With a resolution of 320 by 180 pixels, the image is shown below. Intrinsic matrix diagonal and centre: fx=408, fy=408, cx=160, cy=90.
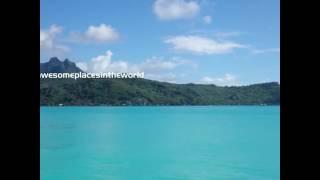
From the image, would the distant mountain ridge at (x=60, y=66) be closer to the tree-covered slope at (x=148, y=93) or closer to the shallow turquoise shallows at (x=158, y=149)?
the tree-covered slope at (x=148, y=93)

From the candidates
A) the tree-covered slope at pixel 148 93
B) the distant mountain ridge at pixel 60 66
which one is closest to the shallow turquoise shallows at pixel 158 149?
the tree-covered slope at pixel 148 93

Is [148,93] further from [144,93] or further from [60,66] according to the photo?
[60,66]

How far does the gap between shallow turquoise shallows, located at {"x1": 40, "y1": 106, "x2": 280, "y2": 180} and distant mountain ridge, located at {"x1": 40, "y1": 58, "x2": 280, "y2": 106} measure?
5.72 ft

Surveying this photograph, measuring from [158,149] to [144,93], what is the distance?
12117mm

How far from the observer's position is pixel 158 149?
23094 mm

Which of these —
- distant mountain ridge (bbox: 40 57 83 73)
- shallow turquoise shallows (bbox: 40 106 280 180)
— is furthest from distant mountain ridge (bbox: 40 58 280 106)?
shallow turquoise shallows (bbox: 40 106 280 180)

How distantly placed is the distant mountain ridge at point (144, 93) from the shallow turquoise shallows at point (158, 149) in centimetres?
Answer: 174

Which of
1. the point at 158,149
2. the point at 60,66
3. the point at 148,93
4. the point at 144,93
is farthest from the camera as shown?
the point at 60,66

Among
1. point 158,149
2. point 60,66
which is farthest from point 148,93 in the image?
point 158,149

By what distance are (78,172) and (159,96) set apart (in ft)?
62.8

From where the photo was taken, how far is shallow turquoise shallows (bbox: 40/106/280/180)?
16938 mm

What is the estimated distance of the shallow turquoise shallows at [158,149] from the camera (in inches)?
667
